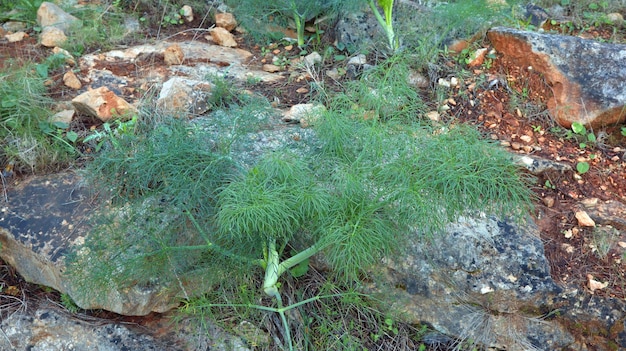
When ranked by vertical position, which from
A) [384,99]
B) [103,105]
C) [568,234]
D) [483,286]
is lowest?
[483,286]

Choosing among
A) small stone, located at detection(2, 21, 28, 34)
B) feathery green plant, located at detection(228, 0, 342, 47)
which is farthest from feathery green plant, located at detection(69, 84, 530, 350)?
small stone, located at detection(2, 21, 28, 34)

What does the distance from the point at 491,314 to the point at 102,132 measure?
205 centimetres

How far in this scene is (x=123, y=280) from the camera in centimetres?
267

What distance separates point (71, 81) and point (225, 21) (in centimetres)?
123

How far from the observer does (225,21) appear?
14.8 feet

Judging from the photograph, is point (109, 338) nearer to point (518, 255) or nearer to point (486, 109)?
point (518, 255)

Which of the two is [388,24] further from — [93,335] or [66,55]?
[93,335]

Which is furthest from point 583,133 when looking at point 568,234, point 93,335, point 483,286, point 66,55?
point 66,55

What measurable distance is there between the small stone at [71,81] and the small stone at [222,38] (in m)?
1.02

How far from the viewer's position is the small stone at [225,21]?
451cm

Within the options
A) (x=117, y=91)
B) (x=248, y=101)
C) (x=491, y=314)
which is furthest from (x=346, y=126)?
(x=117, y=91)

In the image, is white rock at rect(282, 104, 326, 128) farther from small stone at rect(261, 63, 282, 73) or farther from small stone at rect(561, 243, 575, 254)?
small stone at rect(561, 243, 575, 254)

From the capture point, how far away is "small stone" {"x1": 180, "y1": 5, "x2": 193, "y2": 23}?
4.60m

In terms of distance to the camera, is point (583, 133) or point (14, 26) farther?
point (14, 26)
